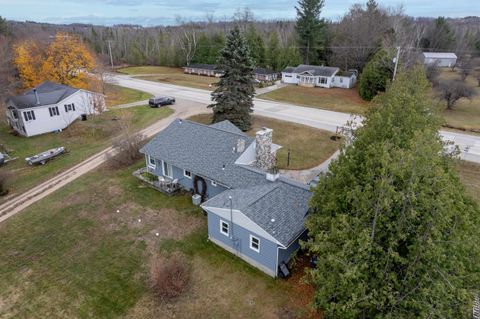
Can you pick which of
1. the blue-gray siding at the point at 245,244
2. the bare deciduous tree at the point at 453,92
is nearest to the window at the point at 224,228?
the blue-gray siding at the point at 245,244

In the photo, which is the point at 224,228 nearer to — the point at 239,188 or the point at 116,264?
the point at 239,188

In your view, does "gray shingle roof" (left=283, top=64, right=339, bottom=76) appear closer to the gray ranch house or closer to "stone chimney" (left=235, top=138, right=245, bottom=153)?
the gray ranch house

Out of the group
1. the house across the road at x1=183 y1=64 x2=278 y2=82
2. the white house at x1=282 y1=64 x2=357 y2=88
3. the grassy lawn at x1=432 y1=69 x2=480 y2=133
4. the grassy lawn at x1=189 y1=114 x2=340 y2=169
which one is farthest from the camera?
the house across the road at x1=183 y1=64 x2=278 y2=82

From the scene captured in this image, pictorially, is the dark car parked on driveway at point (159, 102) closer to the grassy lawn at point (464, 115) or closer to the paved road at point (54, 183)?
the paved road at point (54, 183)

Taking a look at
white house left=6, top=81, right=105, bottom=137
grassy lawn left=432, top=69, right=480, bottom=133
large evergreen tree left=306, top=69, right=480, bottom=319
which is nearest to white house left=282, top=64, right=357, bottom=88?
grassy lawn left=432, top=69, right=480, bottom=133

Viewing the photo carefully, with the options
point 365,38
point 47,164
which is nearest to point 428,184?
point 47,164
